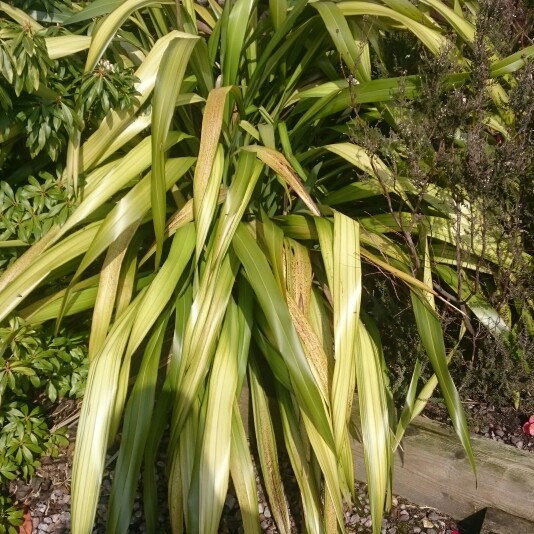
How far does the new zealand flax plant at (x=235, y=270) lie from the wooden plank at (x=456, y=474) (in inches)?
5.1

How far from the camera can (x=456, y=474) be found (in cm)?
209

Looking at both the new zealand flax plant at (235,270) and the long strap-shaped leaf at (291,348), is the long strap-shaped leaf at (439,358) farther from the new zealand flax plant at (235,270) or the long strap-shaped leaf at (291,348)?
the long strap-shaped leaf at (291,348)

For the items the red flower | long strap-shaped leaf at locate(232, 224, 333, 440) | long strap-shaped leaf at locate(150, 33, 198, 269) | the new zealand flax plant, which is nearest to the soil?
the red flower

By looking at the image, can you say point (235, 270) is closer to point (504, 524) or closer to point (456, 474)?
point (456, 474)

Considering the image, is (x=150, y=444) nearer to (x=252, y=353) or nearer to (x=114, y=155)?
(x=252, y=353)

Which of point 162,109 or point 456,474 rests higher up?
point 162,109

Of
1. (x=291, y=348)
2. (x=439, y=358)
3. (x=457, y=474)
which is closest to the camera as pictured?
(x=291, y=348)

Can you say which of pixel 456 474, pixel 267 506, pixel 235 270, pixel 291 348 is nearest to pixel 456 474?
pixel 456 474

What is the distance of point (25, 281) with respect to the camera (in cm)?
198

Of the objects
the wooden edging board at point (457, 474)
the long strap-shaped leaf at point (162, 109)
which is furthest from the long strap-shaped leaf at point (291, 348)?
the wooden edging board at point (457, 474)

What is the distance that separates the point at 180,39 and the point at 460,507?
1.75 metres

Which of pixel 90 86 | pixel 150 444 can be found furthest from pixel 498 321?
pixel 90 86

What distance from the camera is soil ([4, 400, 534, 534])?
2.15 m

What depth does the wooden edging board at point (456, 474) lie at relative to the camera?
79.0 inches
